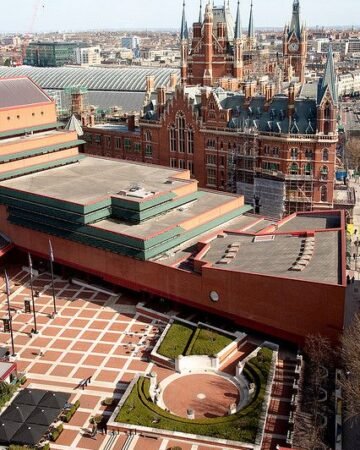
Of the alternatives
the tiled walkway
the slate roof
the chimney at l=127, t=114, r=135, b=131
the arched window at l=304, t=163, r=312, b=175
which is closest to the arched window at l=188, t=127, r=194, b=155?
the slate roof

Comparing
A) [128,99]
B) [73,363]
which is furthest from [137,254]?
[128,99]

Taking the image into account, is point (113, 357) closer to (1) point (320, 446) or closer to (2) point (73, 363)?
(2) point (73, 363)

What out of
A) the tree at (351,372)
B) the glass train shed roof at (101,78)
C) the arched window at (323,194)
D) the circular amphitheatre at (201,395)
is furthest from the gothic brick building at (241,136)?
the glass train shed roof at (101,78)

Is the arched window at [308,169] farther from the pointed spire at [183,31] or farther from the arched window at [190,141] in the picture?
the pointed spire at [183,31]

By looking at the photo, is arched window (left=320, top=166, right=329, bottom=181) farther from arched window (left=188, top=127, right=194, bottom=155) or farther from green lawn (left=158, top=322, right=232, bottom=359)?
green lawn (left=158, top=322, right=232, bottom=359)

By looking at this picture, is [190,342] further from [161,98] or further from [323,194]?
[161,98]

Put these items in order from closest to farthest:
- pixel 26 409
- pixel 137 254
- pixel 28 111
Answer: pixel 26 409
pixel 137 254
pixel 28 111
